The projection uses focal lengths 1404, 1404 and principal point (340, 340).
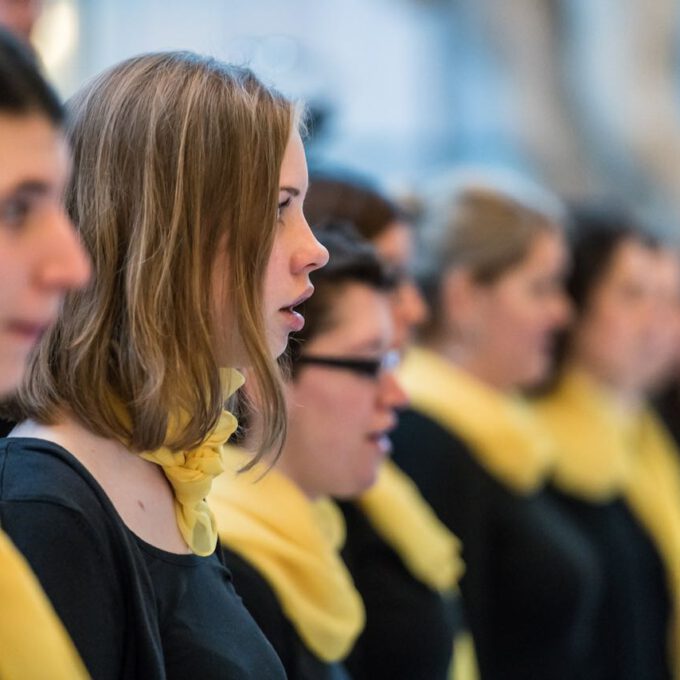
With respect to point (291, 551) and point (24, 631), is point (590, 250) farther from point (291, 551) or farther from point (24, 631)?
point (24, 631)

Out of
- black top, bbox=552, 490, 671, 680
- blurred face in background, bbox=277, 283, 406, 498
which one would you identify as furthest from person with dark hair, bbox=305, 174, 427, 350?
black top, bbox=552, 490, 671, 680

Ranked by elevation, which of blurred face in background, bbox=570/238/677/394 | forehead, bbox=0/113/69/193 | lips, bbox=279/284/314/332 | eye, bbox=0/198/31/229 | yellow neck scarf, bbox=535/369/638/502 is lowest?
yellow neck scarf, bbox=535/369/638/502

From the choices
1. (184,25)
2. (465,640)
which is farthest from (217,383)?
(184,25)

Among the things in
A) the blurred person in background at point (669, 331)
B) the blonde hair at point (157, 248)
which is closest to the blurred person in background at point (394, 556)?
the blonde hair at point (157, 248)

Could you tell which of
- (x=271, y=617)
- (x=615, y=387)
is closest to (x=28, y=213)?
(x=271, y=617)

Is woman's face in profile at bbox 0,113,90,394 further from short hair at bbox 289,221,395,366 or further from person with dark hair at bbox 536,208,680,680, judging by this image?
person with dark hair at bbox 536,208,680,680

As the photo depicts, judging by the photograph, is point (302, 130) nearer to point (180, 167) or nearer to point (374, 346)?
point (180, 167)

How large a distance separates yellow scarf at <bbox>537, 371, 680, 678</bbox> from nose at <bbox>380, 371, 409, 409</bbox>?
4.25 ft

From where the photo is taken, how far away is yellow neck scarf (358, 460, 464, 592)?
229 centimetres

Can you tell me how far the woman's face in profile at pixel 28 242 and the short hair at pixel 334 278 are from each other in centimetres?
94

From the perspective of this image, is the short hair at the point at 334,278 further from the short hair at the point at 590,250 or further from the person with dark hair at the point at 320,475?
the short hair at the point at 590,250

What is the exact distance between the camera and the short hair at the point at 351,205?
232 centimetres

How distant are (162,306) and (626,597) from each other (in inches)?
87.2

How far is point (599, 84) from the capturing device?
5863 millimetres
